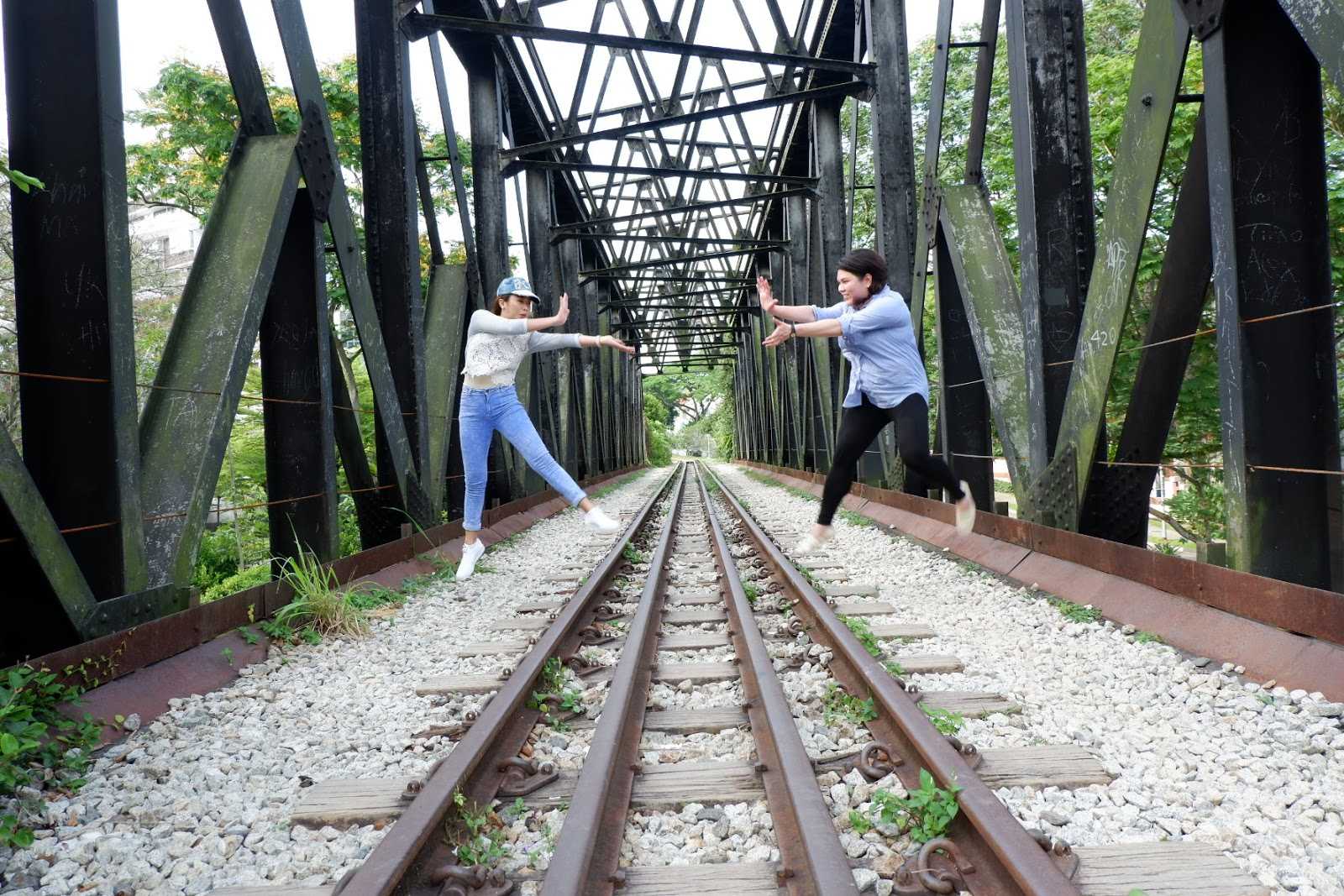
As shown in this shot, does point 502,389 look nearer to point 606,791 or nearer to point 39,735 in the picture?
point 39,735

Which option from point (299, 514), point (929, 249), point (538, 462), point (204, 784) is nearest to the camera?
point (204, 784)

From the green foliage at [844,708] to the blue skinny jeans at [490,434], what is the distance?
9.89 feet

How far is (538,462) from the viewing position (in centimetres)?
573

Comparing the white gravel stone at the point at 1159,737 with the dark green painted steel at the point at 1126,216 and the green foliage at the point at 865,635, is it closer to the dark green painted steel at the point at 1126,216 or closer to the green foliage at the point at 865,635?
the green foliage at the point at 865,635

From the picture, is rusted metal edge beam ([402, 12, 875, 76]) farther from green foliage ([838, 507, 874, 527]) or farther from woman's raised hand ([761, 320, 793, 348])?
woman's raised hand ([761, 320, 793, 348])

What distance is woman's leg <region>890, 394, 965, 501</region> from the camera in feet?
15.4

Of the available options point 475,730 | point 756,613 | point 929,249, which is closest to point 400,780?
point 475,730

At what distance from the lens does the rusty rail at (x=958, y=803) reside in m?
1.61

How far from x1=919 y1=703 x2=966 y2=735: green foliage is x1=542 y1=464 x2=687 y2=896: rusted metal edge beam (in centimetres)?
92

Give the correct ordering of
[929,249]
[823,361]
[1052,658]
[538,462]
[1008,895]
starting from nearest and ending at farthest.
A: [1008,895], [1052,658], [538,462], [929,249], [823,361]

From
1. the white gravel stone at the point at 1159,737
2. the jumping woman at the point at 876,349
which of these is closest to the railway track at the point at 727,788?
the white gravel stone at the point at 1159,737

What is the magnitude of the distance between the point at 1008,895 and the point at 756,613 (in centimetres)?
288

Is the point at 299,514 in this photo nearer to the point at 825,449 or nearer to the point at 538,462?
the point at 538,462

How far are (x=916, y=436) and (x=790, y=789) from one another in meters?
3.03
